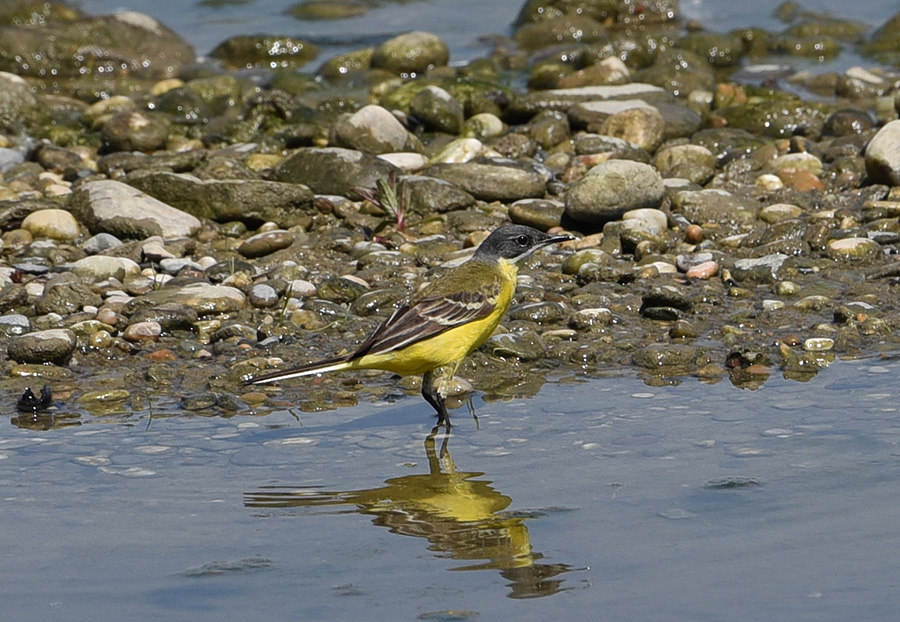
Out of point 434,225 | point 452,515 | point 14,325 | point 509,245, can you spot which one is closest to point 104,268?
point 14,325

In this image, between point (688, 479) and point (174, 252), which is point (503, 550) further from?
point (174, 252)

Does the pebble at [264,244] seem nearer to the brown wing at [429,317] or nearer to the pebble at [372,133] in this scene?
the pebble at [372,133]

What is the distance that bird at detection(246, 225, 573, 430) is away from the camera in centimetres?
759

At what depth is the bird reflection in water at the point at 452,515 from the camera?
5438mm

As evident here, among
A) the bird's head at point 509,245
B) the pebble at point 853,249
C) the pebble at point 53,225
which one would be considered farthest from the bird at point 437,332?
the pebble at point 53,225

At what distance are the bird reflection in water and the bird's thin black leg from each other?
532mm

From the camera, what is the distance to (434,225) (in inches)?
471

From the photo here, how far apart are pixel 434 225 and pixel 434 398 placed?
427cm

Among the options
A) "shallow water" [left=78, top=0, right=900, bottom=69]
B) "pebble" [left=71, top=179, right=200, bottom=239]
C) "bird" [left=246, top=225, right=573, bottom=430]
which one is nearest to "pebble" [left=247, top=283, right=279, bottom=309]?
"pebble" [left=71, top=179, right=200, bottom=239]

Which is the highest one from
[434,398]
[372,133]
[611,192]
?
[372,133]

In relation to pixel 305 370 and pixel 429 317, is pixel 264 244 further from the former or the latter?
pixel 305 370

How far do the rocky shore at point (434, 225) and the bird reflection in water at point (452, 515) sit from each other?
5.64ft

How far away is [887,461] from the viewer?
257 inches

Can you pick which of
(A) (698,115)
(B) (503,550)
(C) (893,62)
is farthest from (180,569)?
(C) (893,62)
